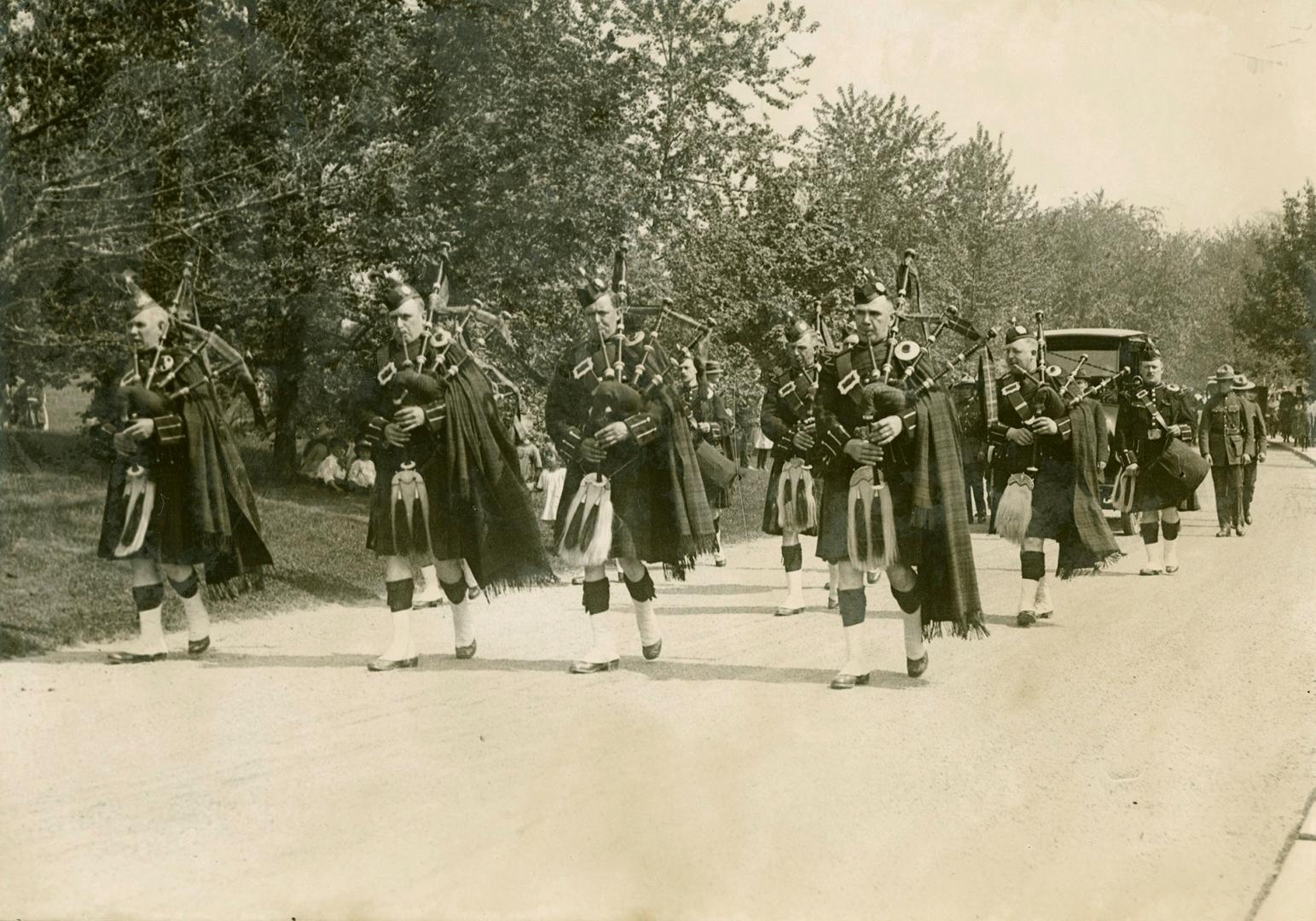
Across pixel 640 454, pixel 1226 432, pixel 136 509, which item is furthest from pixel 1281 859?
pixel 1226 432

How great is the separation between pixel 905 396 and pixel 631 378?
1.66 metres

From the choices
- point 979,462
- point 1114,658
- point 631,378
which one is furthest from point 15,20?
point 979,462

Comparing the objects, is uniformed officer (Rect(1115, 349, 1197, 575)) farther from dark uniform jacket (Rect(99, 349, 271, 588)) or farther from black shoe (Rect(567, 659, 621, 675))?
dark uniform jacket (Rect(99, 349, 271, 588))

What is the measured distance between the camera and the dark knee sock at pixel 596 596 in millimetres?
7535

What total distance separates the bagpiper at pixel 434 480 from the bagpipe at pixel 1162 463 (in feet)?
24.0

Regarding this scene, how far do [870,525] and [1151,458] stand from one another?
6629 mm

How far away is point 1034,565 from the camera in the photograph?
9.38 m

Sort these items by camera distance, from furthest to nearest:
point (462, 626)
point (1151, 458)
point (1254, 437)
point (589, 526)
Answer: point (1254, 437), point (1151, 458), point (462, 626), point (589, 526)

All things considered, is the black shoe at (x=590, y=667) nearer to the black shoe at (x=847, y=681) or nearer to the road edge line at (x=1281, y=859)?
the black shoe at (x=847, y=681)

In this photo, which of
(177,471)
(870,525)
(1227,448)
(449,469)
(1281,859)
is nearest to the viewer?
(1281,859)

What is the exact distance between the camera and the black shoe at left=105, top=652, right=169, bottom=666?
23.5 ft

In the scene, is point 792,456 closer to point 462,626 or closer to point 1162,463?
point 462,626

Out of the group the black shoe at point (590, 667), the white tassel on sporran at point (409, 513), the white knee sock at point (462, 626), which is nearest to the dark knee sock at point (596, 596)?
the black shoe at point (590, 667)

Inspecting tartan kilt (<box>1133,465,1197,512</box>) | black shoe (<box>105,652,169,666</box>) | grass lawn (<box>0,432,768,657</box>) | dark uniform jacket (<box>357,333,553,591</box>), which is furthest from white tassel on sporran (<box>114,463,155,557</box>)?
tartan kilt (<box>1133,465,1197,512</box>)
